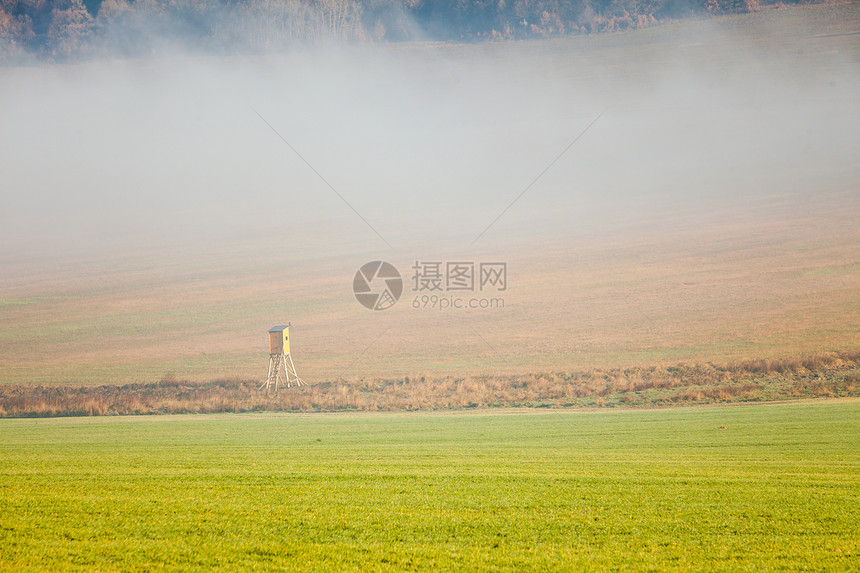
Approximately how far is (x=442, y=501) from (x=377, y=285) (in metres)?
70.2

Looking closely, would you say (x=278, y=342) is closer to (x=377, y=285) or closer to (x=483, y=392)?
(x=483, y=392)

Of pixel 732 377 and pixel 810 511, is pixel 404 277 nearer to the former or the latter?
pixel 732 377

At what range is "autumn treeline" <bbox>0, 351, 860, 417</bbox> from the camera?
27.1m

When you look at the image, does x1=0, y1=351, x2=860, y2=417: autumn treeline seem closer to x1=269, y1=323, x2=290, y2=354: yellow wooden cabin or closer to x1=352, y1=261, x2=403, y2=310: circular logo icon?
x1=269, y1=323, x2=290, y2=354: yellow wooden cabin

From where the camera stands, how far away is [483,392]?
30.7 metres

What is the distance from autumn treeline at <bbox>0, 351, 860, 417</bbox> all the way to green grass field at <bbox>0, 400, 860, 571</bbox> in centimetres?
870

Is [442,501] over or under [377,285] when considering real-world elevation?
under

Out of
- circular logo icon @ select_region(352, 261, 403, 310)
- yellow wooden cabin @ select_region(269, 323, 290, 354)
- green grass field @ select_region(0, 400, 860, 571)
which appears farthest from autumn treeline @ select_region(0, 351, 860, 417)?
circular logo icon @ select_region(352, 261, 403, 310)

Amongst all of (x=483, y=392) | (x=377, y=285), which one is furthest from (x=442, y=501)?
(x=377, y=285)

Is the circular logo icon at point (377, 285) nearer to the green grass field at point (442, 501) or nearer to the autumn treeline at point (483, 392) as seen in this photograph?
the autumn treeline at point (483, 392)

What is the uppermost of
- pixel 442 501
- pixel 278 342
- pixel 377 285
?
pixel 377 285

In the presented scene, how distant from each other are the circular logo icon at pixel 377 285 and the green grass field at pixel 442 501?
53.5 meters

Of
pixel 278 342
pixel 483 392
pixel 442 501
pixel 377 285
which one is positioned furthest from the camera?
pixel 377 285

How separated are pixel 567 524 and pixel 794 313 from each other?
50.8 metres
